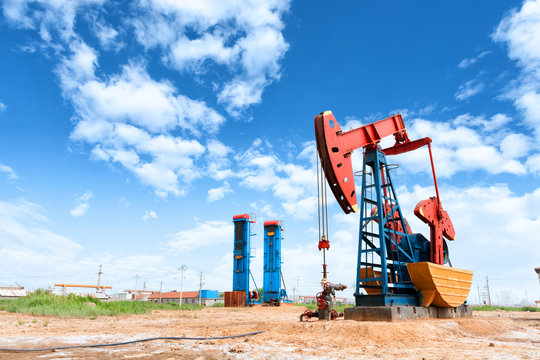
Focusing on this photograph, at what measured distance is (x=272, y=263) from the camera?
32719mm

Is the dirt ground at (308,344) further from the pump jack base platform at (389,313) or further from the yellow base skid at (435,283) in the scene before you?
the yellow base skid at (435,283)

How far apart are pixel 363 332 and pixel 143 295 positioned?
8178 cm

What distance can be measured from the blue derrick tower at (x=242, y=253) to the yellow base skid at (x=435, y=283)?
20813 millimetres

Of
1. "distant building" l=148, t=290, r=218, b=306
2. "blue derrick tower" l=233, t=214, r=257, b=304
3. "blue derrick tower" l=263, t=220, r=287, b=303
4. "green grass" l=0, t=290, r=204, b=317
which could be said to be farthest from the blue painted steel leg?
"distant building" l=148, t=290, r=218, b=306

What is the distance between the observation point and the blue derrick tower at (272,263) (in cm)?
3231

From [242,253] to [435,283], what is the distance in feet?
71.1

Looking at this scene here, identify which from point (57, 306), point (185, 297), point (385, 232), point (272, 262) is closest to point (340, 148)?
point (385, 232)

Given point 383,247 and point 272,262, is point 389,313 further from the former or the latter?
point 272,262

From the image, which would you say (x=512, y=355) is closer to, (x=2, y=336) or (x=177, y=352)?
(x=177, y=352)

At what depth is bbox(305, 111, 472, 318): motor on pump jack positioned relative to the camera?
1104 centimetres

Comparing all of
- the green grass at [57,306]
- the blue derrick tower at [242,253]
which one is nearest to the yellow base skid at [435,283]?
the green grass at [57,306]

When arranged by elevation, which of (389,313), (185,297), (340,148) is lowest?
(185,297)

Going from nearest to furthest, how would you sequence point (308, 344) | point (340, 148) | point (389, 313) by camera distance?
point (308, 344)
point (389, 313)
point (340, 148)

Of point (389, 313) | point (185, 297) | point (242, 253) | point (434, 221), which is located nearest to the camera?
point (389, 313)
